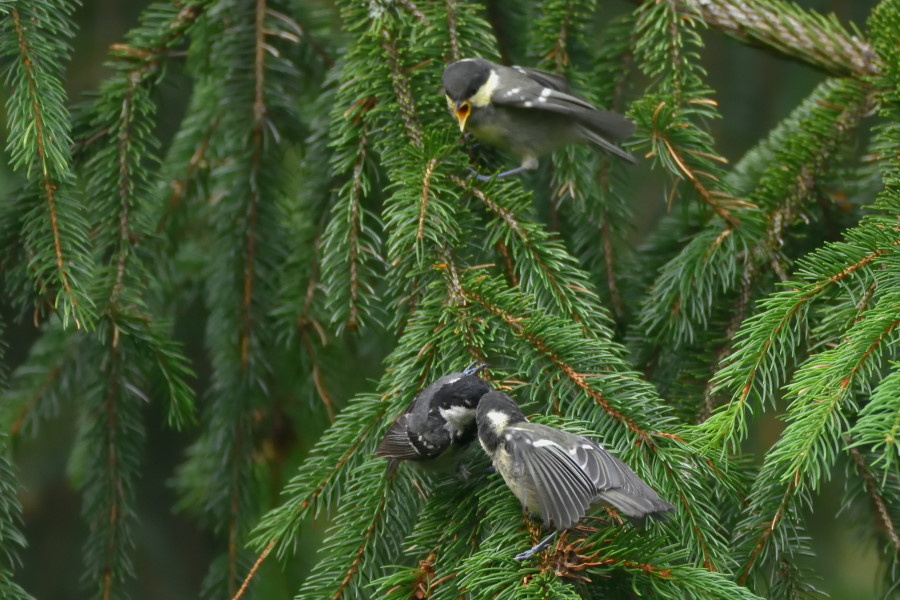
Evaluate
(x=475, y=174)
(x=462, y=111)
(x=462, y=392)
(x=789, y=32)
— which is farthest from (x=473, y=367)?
(x=789, y=32)

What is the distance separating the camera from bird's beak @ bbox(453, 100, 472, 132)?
1732mm

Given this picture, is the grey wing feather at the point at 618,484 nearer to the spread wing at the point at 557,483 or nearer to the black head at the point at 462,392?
the spread wing at the point at 557,483

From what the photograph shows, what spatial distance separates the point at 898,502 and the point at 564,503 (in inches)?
29.6

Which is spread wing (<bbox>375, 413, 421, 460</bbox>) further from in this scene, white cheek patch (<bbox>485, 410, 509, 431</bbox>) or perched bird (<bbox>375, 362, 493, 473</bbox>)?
white cheek patch (<bbox>485, 410, 509, 431</bbox>)

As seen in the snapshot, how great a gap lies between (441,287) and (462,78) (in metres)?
0.51

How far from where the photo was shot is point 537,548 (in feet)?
3.67

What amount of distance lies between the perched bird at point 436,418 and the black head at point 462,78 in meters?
0.65

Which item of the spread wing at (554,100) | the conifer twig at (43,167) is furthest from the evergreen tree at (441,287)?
the spread wing at (554,100)

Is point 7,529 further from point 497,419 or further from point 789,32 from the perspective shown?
point 789,32

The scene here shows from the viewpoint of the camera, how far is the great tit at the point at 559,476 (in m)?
1.12

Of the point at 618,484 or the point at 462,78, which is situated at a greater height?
the point at 462,78

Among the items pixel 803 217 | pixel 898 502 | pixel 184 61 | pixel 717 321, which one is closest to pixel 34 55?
pixel 184 61

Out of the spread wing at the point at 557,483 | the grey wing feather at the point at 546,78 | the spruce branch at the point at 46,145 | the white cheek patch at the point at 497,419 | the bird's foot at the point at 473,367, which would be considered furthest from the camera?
the grey wing feather at the point at 546,78

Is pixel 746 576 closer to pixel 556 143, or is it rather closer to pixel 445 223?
pixel 445 223
